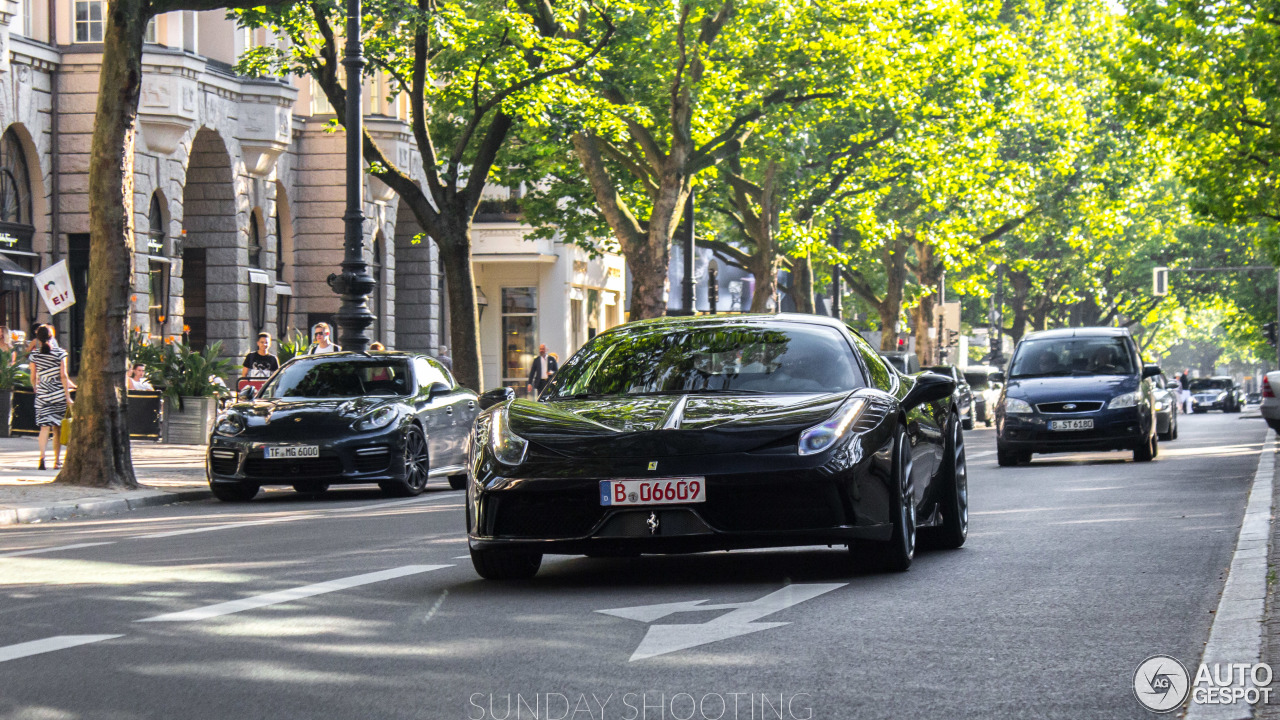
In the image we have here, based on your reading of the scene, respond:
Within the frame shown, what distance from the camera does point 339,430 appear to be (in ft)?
56.2

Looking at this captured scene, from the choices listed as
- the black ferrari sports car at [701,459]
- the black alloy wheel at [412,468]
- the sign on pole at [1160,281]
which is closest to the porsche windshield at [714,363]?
the black ferrari sports car at [701,459]

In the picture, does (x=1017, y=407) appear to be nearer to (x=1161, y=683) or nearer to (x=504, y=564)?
(x=504, y=564)

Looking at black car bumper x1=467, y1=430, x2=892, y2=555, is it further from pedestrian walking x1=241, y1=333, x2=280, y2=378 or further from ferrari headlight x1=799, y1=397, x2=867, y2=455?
pedestrian walking x1=241, y1=333, x2=280, y2=378

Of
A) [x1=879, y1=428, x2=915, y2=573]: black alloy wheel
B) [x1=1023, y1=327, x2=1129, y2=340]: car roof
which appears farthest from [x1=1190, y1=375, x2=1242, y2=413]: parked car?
[x1=879, y1=428, x2=915, y2=573]: black alloy wheel

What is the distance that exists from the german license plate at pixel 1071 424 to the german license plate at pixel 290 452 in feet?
29.6

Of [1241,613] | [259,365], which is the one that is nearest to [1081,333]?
[259,365]

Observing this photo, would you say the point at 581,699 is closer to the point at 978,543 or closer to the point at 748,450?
the point at 748,450

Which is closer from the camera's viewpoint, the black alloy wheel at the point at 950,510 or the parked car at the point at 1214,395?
the black alloy wheel at the point at 950,510

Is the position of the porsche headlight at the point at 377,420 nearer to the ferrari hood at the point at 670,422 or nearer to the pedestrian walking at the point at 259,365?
the pedestrian walking at the point at 259,365

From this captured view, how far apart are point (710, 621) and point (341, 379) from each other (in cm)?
1166

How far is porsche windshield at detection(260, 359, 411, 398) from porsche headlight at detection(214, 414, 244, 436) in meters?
0.77

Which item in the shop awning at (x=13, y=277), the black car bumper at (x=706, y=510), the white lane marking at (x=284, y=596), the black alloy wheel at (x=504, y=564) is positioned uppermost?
the shop awning at (x=13, y=277)

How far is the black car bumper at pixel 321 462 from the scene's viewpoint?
17.0 meters

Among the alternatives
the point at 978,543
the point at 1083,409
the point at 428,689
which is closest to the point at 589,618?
the point at 428,689
